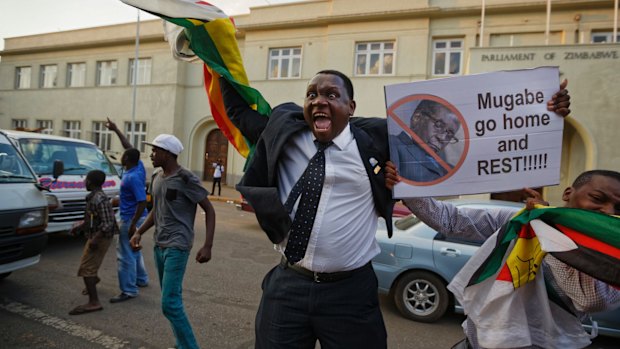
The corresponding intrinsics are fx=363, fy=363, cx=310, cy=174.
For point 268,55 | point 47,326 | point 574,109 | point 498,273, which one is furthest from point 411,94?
point 268,55

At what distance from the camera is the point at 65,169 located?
275 inches

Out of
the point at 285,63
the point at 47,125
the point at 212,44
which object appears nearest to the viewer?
the point at 212,44

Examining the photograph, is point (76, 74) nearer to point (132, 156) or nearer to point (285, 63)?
point (285, 63)

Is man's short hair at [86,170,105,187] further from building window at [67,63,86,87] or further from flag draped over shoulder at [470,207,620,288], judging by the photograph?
building window at [67,63,86,87]

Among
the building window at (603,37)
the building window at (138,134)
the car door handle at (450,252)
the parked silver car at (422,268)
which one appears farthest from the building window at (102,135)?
the building window at (603,37)

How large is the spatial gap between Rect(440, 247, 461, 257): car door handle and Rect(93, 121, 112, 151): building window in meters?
24.6

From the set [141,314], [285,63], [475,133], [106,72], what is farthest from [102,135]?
[475,133]

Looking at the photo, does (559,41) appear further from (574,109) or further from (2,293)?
(2,293)

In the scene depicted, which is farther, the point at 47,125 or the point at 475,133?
the point at 47,125

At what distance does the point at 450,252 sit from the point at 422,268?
385mm

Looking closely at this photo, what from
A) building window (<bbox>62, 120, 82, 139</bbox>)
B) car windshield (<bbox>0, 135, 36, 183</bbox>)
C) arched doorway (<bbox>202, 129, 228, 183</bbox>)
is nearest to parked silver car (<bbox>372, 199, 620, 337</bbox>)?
car windshield (<bbox>0, 135, 36, 183</bbox>)

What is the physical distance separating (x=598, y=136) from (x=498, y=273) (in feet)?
45.7

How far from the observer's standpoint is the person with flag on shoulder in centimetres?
142

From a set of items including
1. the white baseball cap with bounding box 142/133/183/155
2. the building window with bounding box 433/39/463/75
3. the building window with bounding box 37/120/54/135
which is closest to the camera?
the white baseball cap with bounding box 142/133/183/155
